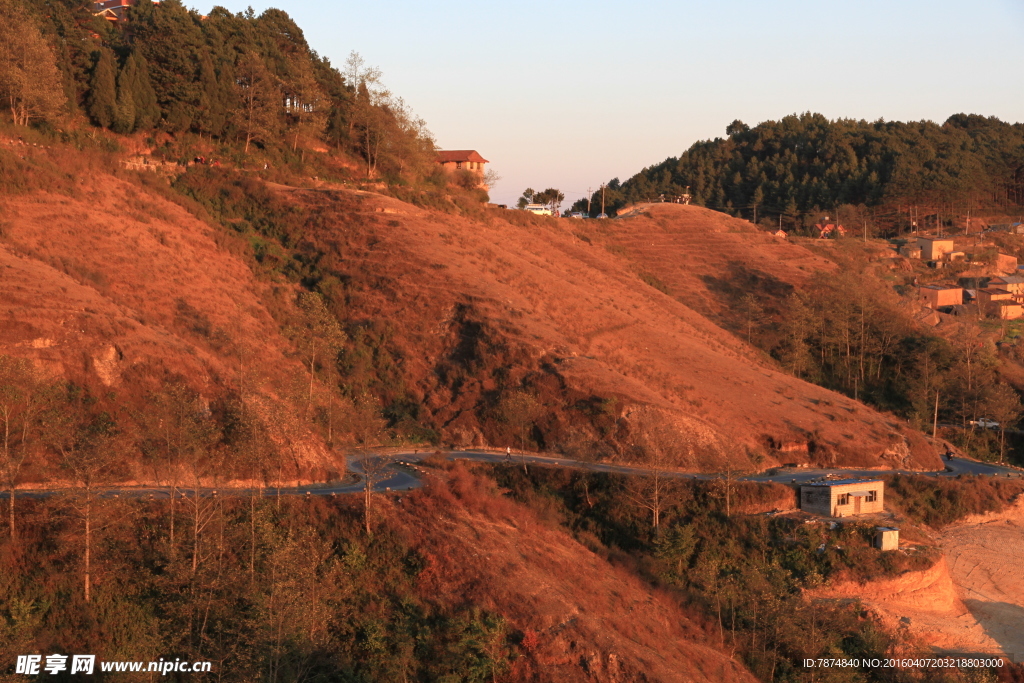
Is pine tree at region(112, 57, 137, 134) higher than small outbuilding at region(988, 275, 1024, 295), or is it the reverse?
pine tree at region(112, 57, 137, 134)

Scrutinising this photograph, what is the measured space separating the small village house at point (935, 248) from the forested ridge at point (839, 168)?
2004 cm

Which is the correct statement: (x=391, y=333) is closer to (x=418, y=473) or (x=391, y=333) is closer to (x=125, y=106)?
(x=418, y=473)

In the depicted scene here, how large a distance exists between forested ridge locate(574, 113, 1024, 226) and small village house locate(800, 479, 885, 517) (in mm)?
69148

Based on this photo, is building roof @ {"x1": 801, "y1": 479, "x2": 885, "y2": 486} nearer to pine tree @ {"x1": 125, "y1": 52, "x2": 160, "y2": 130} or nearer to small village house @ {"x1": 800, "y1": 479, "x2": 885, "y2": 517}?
small village house @ {"x1": 800, "y1": 479, "x2": 885, "y2": 517}

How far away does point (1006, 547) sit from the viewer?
32.2 metres

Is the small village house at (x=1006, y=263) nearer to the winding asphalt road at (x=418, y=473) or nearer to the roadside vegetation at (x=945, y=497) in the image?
the winding asphalt road at (x=418, y=473)

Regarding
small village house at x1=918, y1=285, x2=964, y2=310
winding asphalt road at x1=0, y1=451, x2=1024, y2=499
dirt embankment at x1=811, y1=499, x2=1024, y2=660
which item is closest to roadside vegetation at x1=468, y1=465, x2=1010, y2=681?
dirt embankment at x1=811, y1=499, x2=1024, y2=660

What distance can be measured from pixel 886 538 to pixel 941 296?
3942cm

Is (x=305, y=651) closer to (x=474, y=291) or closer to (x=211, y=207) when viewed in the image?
(x=474, y=291)

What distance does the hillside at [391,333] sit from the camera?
1180 inches

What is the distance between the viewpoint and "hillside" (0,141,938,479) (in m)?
30.0

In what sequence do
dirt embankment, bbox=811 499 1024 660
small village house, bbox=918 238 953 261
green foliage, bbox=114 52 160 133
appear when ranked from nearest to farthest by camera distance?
dirt embankment, bbox=811 499 1024 660, green foliage, bbox=114 52 160 133, small village house, bbox=918 238 953 261

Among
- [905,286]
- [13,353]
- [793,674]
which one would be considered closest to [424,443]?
[13,353]

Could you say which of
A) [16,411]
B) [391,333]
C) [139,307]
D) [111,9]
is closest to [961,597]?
[391,333]
